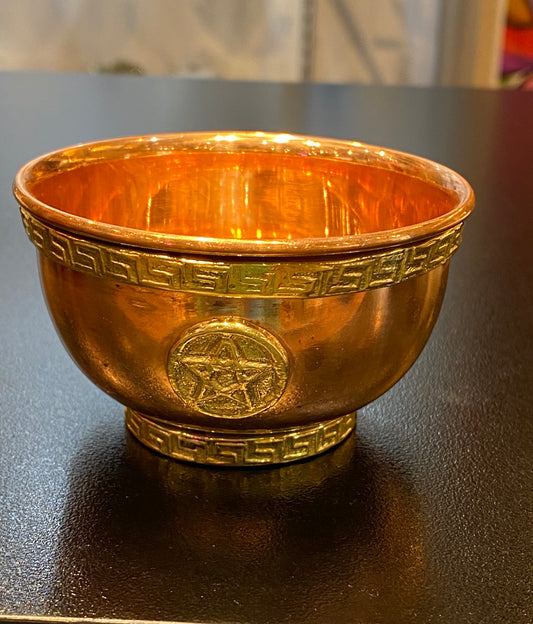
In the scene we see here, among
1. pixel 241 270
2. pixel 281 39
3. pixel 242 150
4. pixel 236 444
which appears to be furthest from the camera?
pixel 281 39

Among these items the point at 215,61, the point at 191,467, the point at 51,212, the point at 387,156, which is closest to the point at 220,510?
the point at 191,467

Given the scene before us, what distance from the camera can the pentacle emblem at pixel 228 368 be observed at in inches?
19.1

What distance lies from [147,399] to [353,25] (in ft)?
7.82

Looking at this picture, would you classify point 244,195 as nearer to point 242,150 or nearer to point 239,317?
point 242,150

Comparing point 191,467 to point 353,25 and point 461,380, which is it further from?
point 353,25

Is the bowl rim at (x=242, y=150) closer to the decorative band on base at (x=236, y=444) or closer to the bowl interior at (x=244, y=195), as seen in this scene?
the bowl interior at (x=244, y=195)

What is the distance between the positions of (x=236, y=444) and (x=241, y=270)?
0.15 meters

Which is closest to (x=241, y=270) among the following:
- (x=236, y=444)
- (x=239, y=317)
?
(x=239, y=317)

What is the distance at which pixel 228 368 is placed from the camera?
49 centimetres

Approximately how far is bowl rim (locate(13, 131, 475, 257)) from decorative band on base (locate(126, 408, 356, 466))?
5.3 inches

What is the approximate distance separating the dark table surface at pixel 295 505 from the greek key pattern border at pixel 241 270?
0.48 feet

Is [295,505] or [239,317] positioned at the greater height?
[239,317]

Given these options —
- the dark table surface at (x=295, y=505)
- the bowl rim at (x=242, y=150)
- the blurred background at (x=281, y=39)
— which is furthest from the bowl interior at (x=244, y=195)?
the blurred background at (x=281, y=39)

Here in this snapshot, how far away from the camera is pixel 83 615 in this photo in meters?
0.45
